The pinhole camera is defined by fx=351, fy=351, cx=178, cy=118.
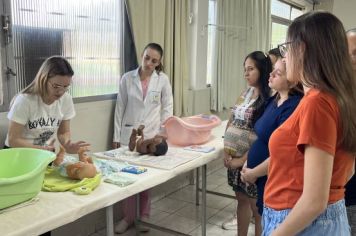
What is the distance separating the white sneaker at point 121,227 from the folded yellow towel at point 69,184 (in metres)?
1.25

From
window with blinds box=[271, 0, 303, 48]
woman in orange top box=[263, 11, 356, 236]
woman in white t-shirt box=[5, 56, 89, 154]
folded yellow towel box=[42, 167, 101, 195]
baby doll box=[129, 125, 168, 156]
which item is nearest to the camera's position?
woman in orange top box=[263, 11, 356, 236]

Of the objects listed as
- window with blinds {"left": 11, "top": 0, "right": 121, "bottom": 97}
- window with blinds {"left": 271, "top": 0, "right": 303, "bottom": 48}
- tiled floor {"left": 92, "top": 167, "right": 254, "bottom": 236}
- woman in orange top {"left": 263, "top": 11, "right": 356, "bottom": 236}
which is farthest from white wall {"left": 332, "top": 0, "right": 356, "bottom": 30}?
woman in orange top {"left": 263, "top": 11, "right": 356, "bottom": 236}

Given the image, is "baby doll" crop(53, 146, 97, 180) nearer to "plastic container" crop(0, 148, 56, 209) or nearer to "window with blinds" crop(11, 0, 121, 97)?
"plastic container" crop(0, 148, 56, 209)

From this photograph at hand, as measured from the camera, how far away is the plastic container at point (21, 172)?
49.4 inches

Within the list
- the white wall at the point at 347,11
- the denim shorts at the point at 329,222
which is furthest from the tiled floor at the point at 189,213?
the white wall at the point at 347,11

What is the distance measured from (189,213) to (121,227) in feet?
2.21

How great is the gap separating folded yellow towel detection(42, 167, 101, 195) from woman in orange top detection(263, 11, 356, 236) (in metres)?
0.85

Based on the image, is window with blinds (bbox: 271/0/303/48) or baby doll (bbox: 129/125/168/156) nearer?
baby doll (bbox: 129/125/168/156)

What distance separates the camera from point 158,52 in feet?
8.77

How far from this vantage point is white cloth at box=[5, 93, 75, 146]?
181 centimetres

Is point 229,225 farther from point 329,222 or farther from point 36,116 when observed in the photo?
point 329,222

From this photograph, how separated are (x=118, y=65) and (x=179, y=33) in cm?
73

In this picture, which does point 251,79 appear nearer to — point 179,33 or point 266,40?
point 179,33

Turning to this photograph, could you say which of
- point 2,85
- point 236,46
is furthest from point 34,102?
point 236,46
